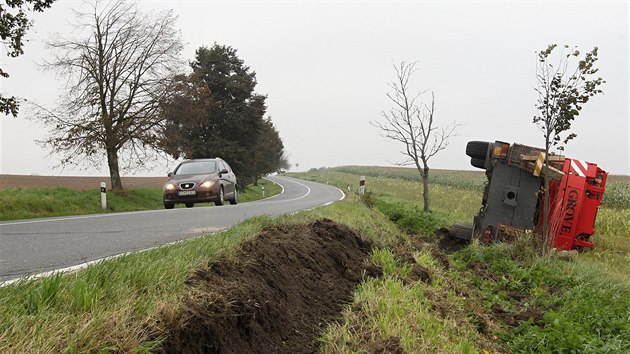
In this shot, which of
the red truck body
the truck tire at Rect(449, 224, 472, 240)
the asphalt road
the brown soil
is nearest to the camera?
the asphalt road

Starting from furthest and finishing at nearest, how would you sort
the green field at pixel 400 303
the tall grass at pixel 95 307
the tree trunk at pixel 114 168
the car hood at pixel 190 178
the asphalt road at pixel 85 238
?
the tree trunk at pixel 114 168, the car hood at pixel 190 178, the asphalt road at pixel 85 238, the green field at pixel 400 303, the tall grass at pixel 95 307

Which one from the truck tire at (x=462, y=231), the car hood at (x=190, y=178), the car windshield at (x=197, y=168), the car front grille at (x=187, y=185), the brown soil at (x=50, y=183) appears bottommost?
the brown soil at (x=50, y=183)

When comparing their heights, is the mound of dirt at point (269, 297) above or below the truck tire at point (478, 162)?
below

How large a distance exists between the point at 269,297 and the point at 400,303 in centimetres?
132

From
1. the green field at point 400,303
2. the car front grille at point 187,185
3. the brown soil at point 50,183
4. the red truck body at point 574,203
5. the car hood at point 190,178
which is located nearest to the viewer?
the green field at point 400,303

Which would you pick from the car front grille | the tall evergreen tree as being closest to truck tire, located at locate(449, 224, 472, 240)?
the car front grille

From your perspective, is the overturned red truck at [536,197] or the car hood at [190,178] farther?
the car hood at [190,178]

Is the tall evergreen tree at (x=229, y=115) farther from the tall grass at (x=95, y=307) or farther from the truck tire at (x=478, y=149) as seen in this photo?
the tall grass at (x=95, y=307)

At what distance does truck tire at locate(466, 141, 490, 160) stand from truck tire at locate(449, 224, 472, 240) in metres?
1.58

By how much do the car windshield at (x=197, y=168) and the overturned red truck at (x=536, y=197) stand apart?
8031 millimetres

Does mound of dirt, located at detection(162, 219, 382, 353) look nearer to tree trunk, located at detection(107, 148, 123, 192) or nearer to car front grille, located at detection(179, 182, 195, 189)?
car front grille, located at detection(179, 182, 195, 189)

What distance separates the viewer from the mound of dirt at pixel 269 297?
2.90 metres

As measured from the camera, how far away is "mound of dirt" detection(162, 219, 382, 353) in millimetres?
2904

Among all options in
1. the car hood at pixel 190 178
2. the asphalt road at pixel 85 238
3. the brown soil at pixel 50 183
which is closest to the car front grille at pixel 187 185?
the car hood at pixel 190 178
